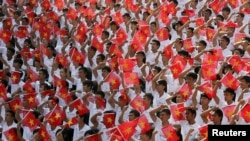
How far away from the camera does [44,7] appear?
751 centimetres

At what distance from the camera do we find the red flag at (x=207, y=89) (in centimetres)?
493

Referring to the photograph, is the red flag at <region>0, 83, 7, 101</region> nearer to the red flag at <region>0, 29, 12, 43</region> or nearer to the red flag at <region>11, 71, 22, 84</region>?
the red flag at <region>11, 71, 22, 84</region>

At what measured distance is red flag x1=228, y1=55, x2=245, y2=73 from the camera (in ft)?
17.3

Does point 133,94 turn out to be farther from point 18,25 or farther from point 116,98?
point 18,25

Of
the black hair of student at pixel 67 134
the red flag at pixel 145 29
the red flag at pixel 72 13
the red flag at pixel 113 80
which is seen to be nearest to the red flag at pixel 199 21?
the red flag at pixel 145 29

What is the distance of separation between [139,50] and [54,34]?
53.9 inches

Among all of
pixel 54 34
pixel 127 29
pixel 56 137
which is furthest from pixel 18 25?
pixel 56 137

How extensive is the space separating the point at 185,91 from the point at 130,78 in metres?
0.66

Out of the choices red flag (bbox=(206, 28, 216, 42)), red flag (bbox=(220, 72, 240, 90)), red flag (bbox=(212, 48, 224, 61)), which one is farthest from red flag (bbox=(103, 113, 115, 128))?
red flag (bbox=(206, 28, 216, 42))

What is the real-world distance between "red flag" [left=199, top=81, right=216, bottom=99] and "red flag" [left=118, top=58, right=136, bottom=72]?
960 millimetres

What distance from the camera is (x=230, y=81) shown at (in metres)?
5.02

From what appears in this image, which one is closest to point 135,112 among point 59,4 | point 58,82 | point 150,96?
point 150,96

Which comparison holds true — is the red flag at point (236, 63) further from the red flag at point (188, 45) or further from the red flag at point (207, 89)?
the red flag at point (188, 45)

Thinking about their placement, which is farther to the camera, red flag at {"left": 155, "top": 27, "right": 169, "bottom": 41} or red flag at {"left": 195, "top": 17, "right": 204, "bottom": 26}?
red flag at {"left": 195, "top": 17, "right": 204, "bottom": 26}
